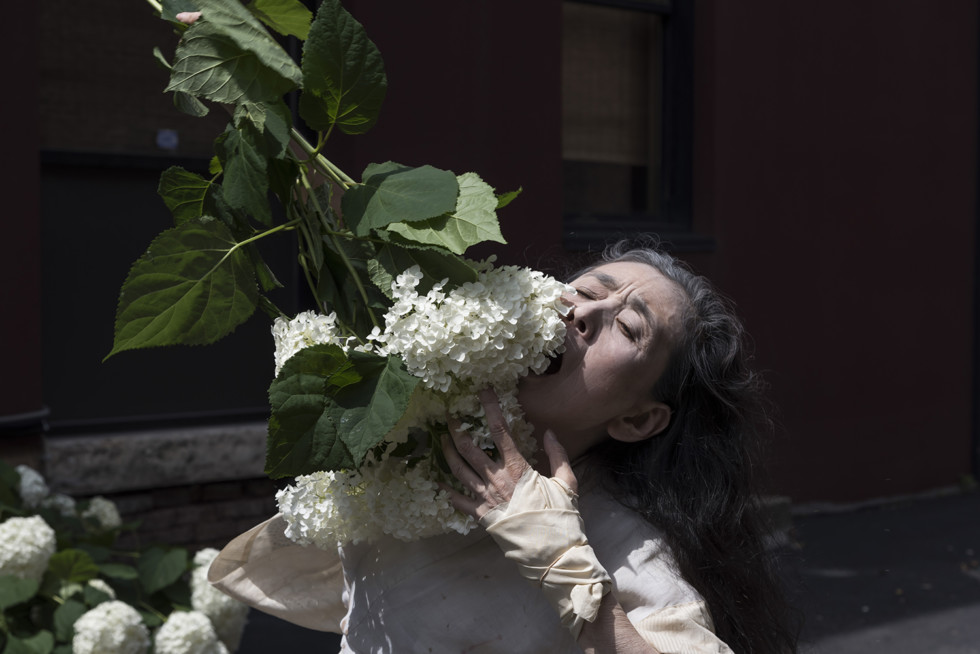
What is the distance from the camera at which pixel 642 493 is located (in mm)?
1833

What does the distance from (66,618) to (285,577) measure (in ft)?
4.53

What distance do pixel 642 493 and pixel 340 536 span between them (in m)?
0.55

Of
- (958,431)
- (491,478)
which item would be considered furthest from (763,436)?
(958,431)

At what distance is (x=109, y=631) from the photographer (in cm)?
307

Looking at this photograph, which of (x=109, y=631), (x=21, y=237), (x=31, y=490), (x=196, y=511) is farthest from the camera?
(x=196, y=511)

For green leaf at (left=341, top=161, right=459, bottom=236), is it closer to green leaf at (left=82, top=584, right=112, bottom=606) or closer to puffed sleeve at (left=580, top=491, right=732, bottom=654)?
puffed sleeve at (left=580, top=491, right=732, bottom=654)

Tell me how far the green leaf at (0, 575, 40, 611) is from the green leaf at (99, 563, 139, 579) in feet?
0.86

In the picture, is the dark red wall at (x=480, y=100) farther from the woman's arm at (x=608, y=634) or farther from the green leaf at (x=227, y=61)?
the woman's arm at (x=608, y=634)

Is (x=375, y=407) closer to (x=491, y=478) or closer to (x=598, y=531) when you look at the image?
(x=491, y=478)

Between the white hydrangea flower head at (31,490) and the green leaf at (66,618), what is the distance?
1.76 ft

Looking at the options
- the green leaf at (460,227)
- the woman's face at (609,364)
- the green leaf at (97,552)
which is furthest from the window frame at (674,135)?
the green leaf at (460,227)

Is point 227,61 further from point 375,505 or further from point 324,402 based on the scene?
point 375,505

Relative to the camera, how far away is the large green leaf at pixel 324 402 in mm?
1488

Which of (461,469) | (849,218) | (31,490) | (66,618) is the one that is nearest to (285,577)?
(461,469)
